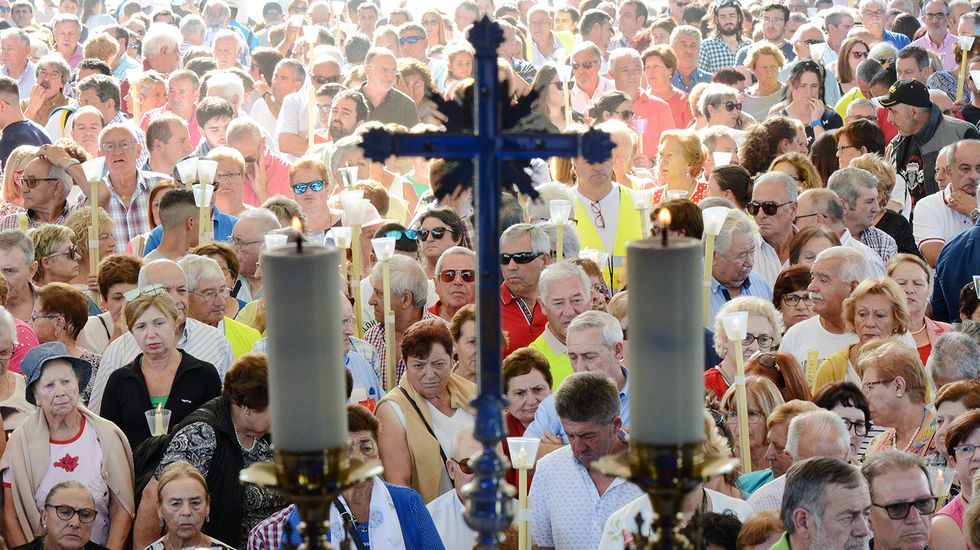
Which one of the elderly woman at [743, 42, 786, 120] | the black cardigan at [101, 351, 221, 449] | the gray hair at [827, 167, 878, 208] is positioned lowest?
the black cardigan at [101, 351, 221, 449]

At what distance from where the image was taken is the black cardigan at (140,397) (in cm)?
655

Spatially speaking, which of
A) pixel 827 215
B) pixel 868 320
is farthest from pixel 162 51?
pixel 868 320

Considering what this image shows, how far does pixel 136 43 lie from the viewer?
57.1 ft

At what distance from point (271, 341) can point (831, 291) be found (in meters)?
5.80

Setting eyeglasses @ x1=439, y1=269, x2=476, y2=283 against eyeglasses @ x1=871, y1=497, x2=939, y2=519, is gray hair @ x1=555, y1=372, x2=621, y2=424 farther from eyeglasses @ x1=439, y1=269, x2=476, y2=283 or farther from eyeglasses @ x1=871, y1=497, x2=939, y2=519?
eyeglasses @ x1=439, y1=269, x2=476, y2=283

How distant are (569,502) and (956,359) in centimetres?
196

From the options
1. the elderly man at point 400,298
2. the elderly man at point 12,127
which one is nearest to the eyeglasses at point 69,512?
the elderly man at point 400,298

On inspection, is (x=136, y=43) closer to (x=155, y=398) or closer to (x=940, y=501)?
(x=155, y=398)

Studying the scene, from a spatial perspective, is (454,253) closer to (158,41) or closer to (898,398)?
(898,398)

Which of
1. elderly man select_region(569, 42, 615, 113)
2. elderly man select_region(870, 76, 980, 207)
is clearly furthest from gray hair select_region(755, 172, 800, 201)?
elderly man select_region(569, 42, 615, 113)

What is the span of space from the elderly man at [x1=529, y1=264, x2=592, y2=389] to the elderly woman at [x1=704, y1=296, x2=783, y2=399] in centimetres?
65

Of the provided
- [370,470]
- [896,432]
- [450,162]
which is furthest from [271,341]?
[896,432]

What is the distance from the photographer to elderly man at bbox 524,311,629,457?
6.27m

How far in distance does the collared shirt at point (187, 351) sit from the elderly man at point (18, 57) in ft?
28.5
